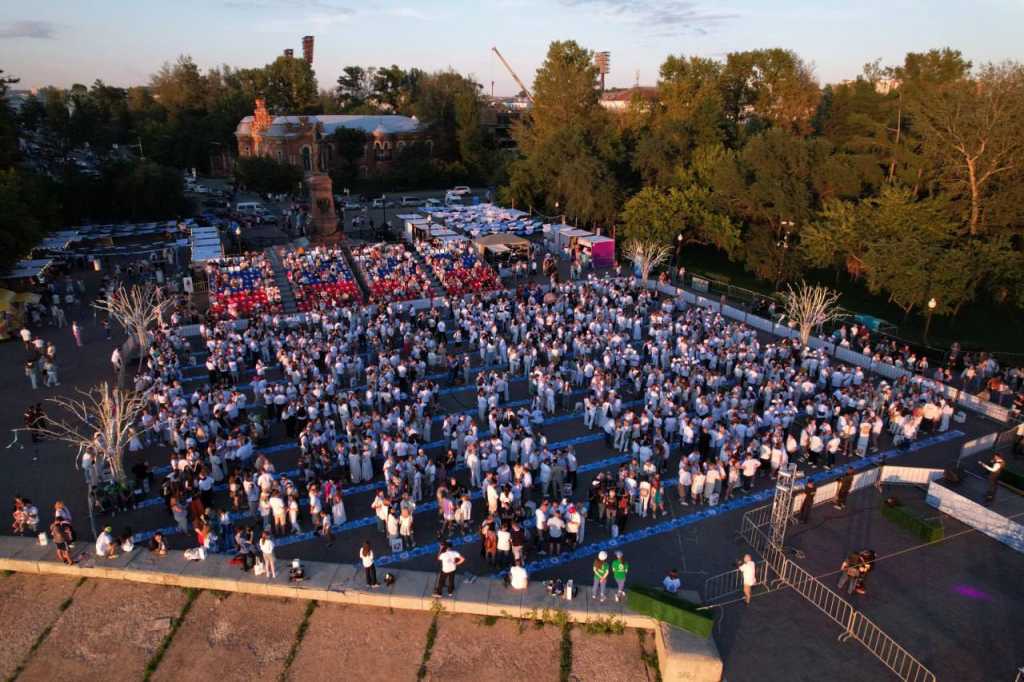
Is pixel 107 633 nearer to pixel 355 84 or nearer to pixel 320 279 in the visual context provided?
pixel 320 279

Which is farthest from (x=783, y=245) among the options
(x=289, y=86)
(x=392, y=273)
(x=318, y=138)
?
(x=289, y=86)

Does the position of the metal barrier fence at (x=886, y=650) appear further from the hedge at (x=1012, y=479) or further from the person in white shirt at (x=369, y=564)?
the person in white shirt at (x=369, y=564)

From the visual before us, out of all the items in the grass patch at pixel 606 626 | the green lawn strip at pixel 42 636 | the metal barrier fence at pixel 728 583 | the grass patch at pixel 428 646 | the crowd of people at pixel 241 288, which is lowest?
the green lawn strip at pixel 42 636

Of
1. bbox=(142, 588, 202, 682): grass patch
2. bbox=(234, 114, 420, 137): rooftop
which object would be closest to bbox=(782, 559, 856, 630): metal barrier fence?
bbox=(142, 588, 202, 682): grass patch

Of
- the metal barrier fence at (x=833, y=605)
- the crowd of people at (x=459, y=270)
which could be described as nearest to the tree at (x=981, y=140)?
the crowd of people at (x=459, y=270)

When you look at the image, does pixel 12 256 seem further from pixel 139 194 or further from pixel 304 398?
pixel 139 194

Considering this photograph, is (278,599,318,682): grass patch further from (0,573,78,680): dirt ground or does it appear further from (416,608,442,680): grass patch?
(0,573,78,680): dirt ground

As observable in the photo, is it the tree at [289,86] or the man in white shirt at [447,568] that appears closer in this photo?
the man in white shirt at [447,568]
